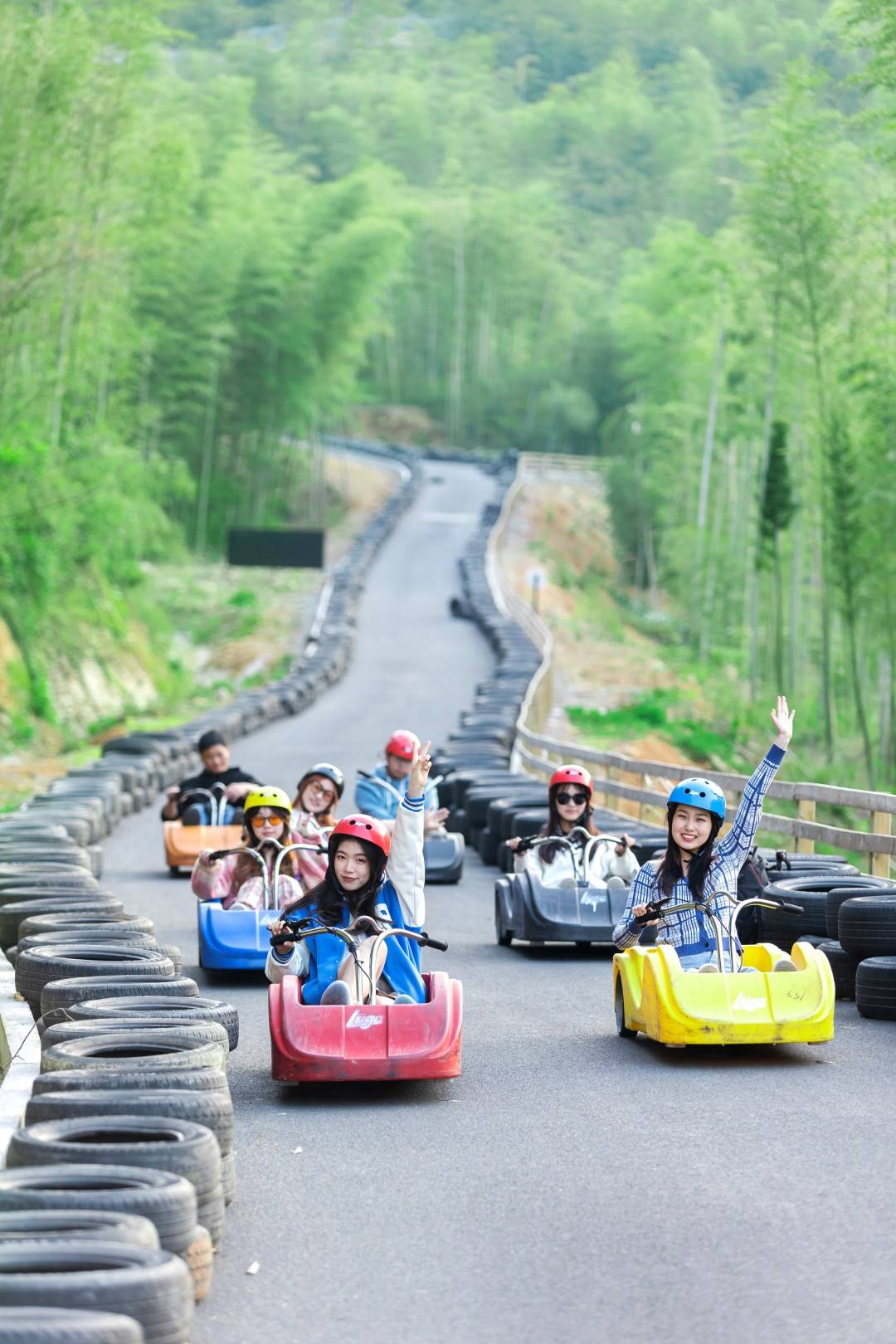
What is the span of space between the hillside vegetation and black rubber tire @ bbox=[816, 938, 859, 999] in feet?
39.9

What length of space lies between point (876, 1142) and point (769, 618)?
41.3m

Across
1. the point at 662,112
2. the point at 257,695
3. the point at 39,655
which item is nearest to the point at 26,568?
the point at 39,655

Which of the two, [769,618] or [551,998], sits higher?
[769,618]

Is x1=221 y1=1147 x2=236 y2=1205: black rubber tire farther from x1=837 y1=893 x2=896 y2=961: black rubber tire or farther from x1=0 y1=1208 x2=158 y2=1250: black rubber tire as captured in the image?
x1=837 y1=893 x2=896 y2=961: black rubber tire

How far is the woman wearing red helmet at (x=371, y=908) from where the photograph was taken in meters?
7.00

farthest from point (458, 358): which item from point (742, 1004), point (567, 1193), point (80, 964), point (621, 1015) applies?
point (567, 1193)

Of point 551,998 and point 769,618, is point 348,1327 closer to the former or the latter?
point 551,998

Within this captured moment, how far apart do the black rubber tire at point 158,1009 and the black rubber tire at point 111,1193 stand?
1.82 meters

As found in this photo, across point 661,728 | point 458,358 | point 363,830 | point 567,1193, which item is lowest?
point 567,1193

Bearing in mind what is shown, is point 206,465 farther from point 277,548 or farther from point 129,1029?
point 129,1029

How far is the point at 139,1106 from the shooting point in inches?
194

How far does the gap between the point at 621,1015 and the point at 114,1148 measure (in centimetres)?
371

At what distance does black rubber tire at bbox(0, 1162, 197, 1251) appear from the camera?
411 centimetres

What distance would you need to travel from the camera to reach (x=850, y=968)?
877cm
